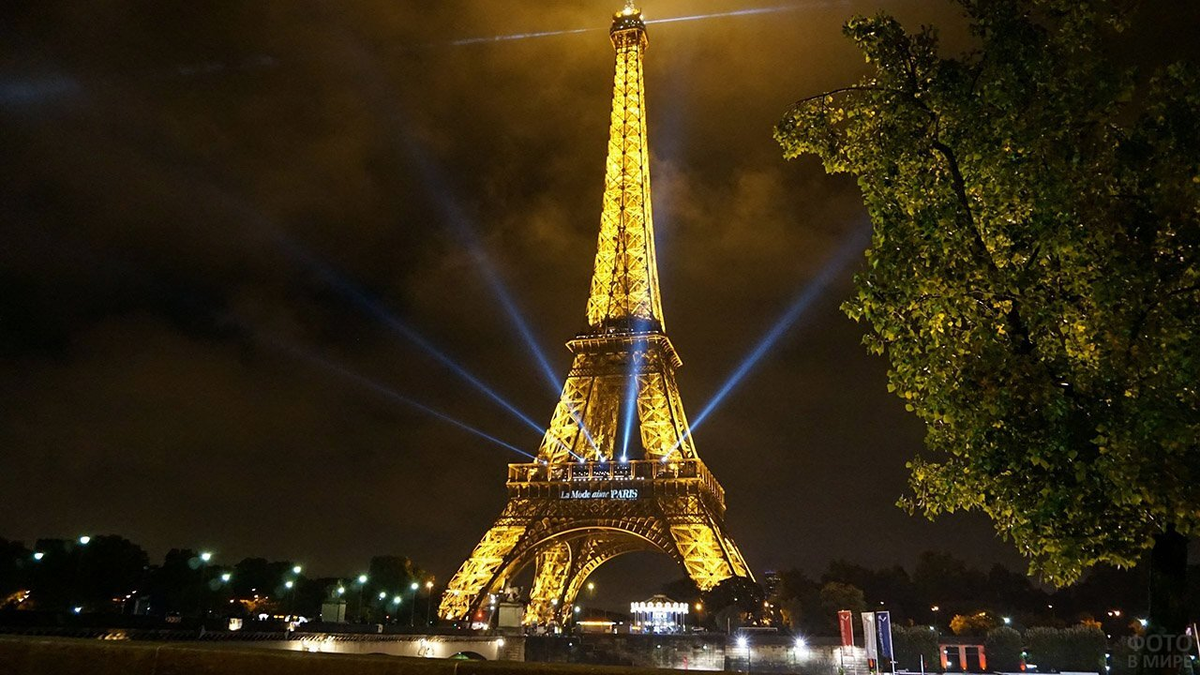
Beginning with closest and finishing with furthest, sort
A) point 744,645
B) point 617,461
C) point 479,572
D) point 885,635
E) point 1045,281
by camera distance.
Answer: point 1045,281, point 885,635, point 744,645, point 479,572, point 617,461

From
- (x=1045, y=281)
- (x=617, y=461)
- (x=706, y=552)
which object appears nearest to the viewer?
(x=1045, y=281)

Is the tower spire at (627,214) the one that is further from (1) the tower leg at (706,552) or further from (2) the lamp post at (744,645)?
(2) the lamp post at (744,645)

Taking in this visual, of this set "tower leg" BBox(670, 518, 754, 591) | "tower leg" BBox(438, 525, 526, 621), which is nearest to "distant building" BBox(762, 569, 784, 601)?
"tower leg" BBox(670, 518, 754, 591)

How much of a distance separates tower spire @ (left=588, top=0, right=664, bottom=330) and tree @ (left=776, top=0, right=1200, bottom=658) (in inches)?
1821

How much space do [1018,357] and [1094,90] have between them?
3.41m

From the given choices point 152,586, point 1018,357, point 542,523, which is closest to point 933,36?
point 1018,357

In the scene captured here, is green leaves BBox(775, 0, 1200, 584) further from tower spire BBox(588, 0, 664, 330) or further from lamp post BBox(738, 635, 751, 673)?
tower spire BBox(588, 0, 664, 330)

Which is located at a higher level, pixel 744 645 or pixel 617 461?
pixel 617 461

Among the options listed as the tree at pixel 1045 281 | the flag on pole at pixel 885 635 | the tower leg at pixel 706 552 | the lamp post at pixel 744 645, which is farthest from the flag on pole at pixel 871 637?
the tower leg at pixel 706 552

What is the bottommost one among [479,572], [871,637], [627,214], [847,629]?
[847,629]

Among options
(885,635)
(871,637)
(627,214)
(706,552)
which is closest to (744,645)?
(706,552)

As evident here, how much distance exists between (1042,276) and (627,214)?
5219 cm

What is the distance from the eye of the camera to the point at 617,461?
169 feet

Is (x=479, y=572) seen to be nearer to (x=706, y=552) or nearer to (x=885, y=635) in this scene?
(x=706, y=552)
